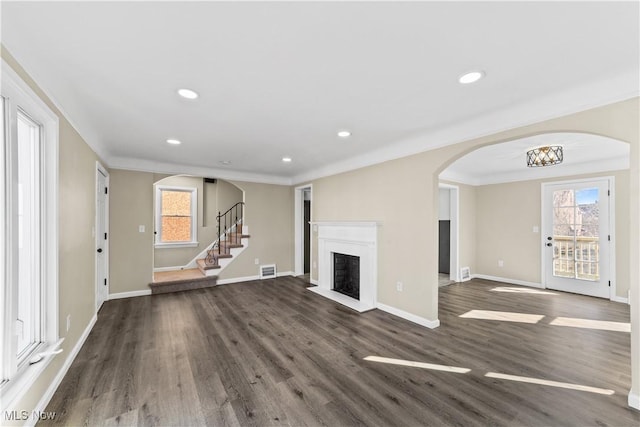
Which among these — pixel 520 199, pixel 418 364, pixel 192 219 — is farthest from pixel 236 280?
pixel 520 199

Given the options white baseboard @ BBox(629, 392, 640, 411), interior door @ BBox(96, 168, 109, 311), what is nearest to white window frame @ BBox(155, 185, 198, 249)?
interior door @ BBox(96, 168, 109, 311)

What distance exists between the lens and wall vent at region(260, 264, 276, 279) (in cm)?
607

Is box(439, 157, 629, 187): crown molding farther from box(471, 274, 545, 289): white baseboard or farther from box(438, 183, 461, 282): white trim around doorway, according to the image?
box(471, 274, 545, 289): white baseboard

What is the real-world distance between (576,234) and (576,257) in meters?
0.43

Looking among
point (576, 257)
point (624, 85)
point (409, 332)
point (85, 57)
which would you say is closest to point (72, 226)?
point (85, 57)

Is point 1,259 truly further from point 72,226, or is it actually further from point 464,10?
point 464,10

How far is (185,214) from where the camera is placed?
6.53m

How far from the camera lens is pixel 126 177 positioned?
15.2ft

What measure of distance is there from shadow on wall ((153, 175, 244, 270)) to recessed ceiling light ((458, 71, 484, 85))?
5.67 metres

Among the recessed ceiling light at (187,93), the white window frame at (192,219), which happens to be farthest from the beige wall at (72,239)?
the white window frame at (192,219)

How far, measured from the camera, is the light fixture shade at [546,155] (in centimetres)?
349

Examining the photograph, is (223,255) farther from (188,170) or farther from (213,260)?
(188,170)

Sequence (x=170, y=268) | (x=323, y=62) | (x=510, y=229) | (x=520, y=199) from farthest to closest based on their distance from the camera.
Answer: (x=170, y=268) < (x=510, y=229) < (x=520, y=199) < (x=323, y=62)

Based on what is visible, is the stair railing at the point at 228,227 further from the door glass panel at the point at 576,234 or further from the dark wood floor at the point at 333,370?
the door glass panel at the point at 576,234
